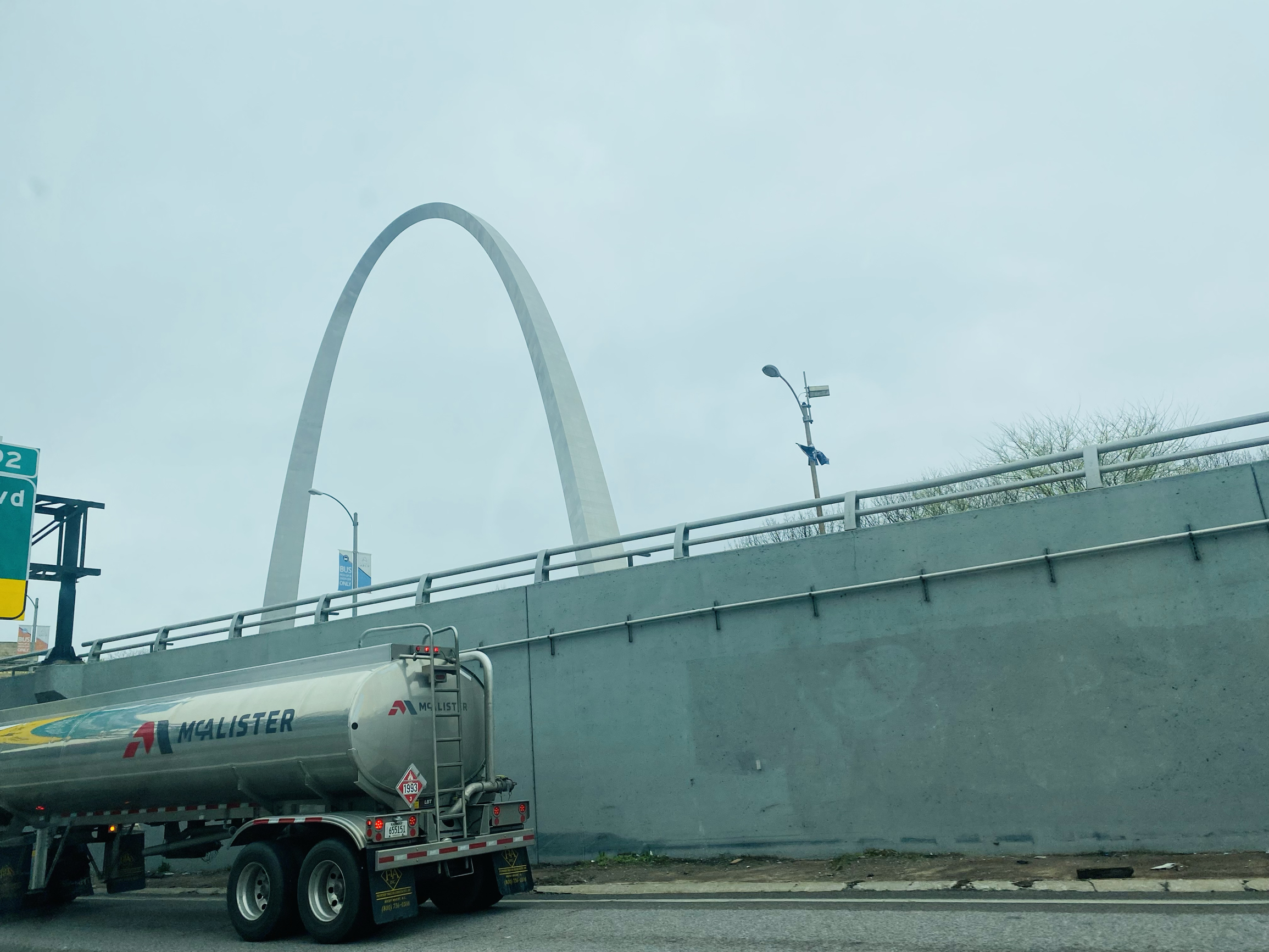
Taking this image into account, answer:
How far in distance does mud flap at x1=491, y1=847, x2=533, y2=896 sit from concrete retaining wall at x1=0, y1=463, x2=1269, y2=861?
2996 millimetres

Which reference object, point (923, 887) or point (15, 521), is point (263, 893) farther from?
point (15, 521)

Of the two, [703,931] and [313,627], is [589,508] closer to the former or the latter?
[313,627]

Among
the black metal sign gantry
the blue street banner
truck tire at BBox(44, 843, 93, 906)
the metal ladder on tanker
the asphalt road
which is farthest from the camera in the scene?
the blue street banner

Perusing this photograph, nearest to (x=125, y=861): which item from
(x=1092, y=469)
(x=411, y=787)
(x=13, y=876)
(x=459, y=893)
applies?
(x=13, y=876)

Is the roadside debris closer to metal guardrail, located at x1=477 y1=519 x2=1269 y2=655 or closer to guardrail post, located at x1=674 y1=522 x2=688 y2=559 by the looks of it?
metal guardrail, located at x1=477 y1=519 x2=1269 y2=655

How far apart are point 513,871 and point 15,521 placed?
452 inches

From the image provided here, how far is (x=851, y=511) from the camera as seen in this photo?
44.0 ft

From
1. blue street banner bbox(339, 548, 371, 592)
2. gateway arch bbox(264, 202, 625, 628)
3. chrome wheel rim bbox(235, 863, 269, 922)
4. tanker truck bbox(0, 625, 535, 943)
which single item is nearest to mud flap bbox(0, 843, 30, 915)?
tanker truck bbox(0, 625, 535, 943)

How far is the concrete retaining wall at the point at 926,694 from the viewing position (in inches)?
424

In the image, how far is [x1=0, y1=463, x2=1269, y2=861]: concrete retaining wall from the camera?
1078 cm

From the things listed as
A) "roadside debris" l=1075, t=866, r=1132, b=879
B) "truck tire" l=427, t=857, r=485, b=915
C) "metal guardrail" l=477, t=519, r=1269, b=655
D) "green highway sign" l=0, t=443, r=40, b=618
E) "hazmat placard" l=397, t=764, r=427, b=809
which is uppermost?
"green highway sign" l=0, t=443, r=40, b=618

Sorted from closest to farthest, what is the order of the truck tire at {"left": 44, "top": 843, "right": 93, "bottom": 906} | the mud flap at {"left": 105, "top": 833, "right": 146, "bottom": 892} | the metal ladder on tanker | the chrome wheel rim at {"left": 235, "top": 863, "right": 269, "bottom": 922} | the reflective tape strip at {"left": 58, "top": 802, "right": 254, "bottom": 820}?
the chrome wheel rim at {"left": 235, "top": 863, "right": 269, "bottom": 922}
the metal ladder on tanker
the reflective tape strip at {"left": 58, "top": 802, "right": 254, "bottom": 820}
the mud flap at {"left": 105, "top": 833, "right": 146, "bottom": 892}
the truck tire at {"left": 44, "top": 843, "right": 93, "bottom": 906}

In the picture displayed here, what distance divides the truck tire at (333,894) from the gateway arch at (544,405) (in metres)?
12.1

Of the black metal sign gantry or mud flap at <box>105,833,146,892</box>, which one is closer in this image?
mud flap at <box>105,833,146,892</box>
